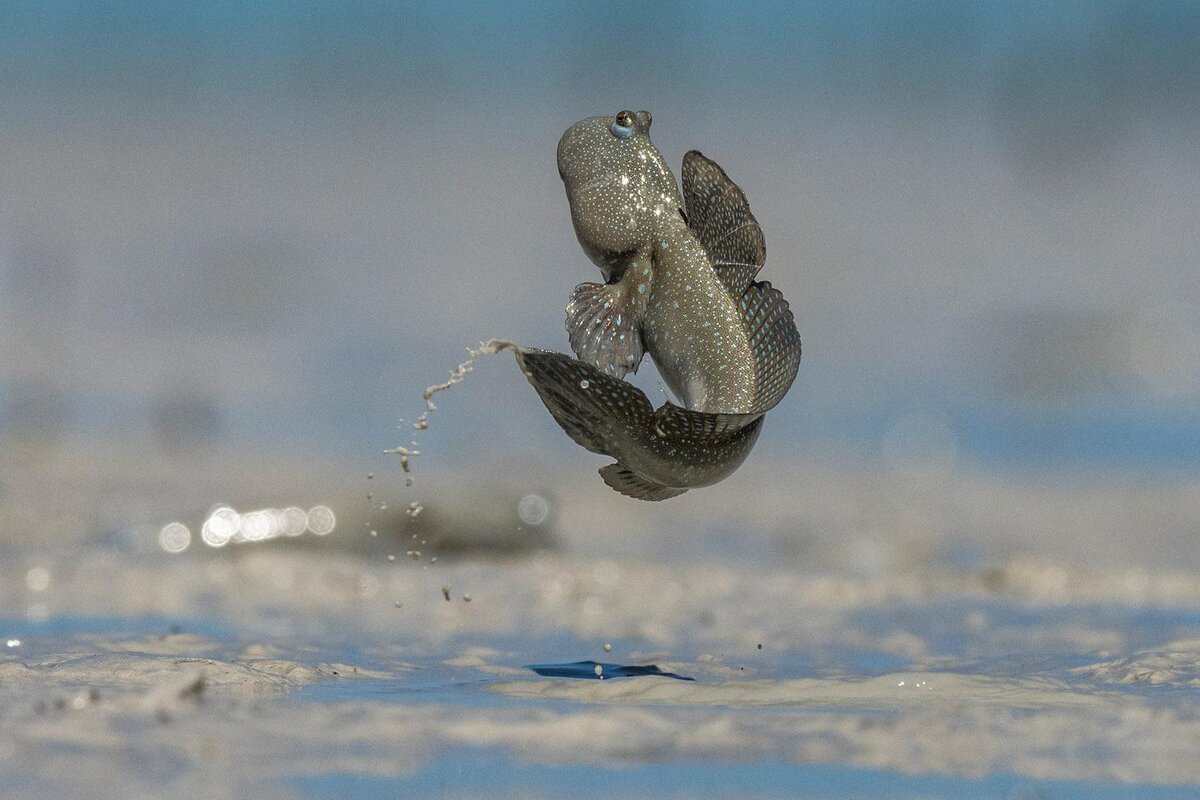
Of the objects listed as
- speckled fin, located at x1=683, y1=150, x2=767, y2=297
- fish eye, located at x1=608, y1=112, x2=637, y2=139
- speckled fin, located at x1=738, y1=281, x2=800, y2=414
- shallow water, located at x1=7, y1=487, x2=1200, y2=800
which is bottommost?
shallow water, located at x1=7, y1=487, x2=1200, y2=800

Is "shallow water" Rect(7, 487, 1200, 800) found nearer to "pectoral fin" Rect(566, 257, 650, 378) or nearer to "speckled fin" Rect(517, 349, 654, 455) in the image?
"speckled fin" Rect(517, 349, 654, 455)

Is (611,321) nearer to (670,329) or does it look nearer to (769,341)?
(670,329)

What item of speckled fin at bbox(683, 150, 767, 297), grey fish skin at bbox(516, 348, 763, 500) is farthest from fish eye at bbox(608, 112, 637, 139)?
grey fish skin at bbox(516, 348, 763, 500)

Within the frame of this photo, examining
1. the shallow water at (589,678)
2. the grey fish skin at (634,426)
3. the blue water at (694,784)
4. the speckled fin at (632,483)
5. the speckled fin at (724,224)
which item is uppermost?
the speckled fin at (724,224)

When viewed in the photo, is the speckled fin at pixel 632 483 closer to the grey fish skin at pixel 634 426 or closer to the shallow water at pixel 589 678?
the grey fish skin at pixel 634 426

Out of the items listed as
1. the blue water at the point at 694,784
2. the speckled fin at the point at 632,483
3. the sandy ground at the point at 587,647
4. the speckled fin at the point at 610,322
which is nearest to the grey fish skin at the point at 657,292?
the speckled fin at the point at 610,322

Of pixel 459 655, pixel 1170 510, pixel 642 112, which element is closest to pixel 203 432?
pixel 1170 510

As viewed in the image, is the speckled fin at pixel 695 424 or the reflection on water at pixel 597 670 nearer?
the speckled fin at pixel 695 424
